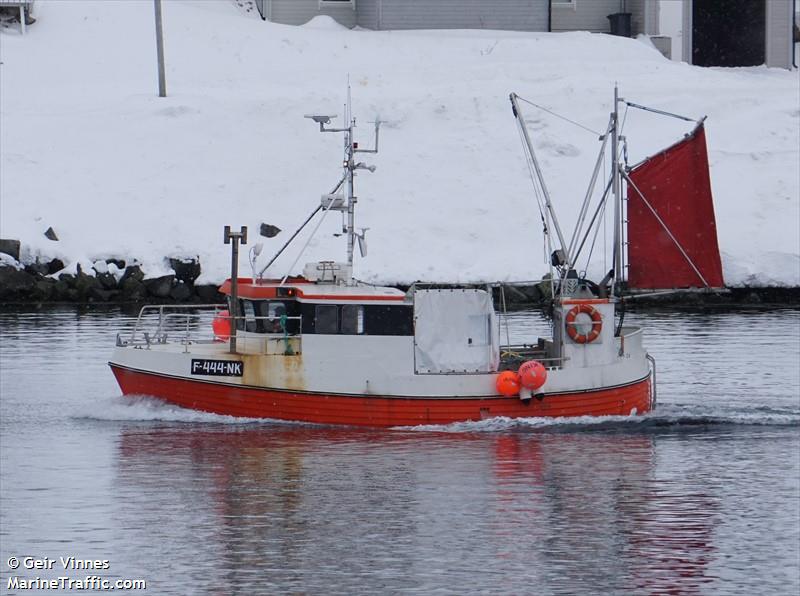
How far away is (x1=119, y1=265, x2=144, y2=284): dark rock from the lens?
155 ft

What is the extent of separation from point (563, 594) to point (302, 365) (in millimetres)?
10039

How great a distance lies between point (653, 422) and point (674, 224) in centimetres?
416

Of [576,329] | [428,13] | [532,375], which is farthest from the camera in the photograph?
[428,13]

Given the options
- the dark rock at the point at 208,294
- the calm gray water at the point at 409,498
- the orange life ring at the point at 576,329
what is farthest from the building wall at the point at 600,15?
the orange life ring at the point at 576,329

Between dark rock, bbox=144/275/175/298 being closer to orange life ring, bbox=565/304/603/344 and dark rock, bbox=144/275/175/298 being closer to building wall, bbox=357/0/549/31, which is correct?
building wall, bbox=357/0/549/31

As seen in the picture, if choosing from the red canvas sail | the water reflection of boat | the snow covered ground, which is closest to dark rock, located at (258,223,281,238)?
the snow covered ground

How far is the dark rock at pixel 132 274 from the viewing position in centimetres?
4725

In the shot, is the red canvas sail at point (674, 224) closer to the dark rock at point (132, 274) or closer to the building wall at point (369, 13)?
the dark rock at point (132, 274)

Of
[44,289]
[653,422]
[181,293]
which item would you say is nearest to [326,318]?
[653,422]

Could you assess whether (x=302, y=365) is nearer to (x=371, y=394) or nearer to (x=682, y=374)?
(x=371, y=394)

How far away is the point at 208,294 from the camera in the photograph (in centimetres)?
4656

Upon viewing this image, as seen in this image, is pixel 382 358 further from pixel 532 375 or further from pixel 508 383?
pixel 532 375

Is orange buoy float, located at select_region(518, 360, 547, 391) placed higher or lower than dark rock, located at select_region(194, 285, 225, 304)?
lower

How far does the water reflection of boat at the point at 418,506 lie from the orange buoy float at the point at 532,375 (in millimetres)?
975
